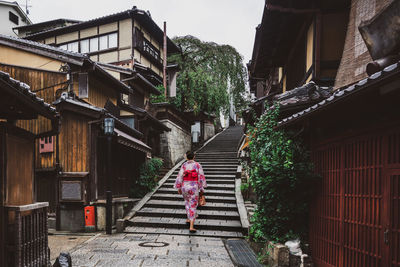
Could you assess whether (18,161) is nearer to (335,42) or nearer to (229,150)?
(335,42)

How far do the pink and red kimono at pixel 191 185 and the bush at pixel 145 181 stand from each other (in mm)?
4197

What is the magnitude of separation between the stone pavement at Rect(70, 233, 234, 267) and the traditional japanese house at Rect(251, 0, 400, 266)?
2.67 m

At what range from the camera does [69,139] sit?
11742mm

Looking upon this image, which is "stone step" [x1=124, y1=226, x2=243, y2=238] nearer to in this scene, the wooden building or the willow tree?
the wooden building

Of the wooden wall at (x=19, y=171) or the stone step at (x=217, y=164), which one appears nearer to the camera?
the wooden wall at (x=19, y=171)

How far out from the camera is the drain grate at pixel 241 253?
7.30 metres

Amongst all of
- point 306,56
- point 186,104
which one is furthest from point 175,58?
point 306,56

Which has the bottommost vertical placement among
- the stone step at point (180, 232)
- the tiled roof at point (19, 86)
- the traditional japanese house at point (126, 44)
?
the stone step at point (180, 232)

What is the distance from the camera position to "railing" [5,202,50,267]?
212 inches

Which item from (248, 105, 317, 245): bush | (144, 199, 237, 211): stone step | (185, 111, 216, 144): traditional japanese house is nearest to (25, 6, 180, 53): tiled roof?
(185, 111, 216, 144): traditional japanese house

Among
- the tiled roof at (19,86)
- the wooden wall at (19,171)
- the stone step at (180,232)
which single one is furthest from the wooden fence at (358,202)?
the wooden wall at (19,171)

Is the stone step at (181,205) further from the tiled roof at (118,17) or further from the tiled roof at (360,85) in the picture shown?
the tiled roof at (118,17)

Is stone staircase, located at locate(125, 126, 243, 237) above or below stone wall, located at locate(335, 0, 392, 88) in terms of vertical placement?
below

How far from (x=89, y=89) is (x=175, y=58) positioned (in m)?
13.5
